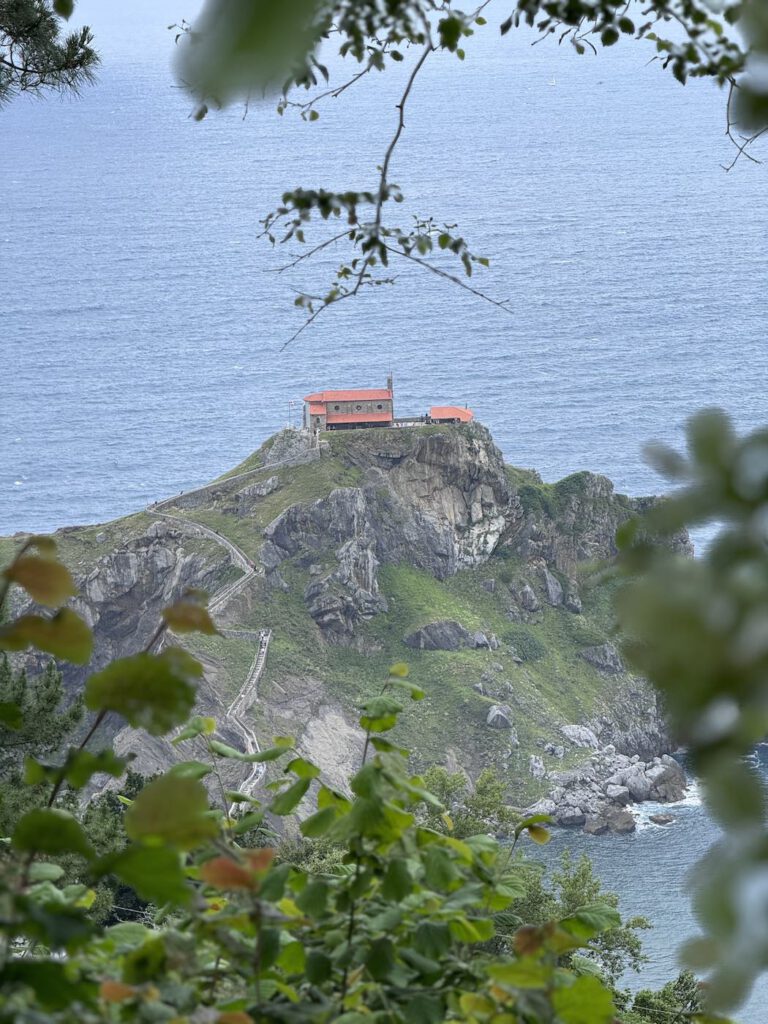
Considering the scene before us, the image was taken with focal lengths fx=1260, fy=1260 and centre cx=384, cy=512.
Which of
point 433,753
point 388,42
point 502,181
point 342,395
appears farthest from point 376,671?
point 502,181

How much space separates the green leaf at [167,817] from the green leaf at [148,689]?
161 millimetres

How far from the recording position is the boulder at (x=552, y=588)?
51.5 metres

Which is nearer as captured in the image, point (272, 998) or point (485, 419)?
point (272, 998)

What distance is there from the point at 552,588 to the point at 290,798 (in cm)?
5039

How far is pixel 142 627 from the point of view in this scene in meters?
45.8

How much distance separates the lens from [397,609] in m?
47.7

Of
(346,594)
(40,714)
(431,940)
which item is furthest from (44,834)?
(346,594)

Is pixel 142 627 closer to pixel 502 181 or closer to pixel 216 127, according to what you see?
pixel 502 181

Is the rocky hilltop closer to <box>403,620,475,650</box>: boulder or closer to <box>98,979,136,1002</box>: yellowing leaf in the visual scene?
<box>403,620,475,650</box>: boulder

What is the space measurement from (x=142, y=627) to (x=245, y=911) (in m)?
45.2

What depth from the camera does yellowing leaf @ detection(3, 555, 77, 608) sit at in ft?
4.20

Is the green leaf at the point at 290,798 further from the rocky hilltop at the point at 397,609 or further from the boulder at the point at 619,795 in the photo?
the boulder at the point at 619,795

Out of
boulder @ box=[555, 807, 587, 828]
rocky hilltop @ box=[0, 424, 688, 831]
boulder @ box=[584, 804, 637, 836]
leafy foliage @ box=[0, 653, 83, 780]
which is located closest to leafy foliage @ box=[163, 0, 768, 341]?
leafy foliage @ box=[0, 653, 83, 780]

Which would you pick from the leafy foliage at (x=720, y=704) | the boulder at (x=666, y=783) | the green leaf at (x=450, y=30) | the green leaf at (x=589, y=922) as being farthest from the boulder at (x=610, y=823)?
the leafy foliage at (x=720, y=704)
